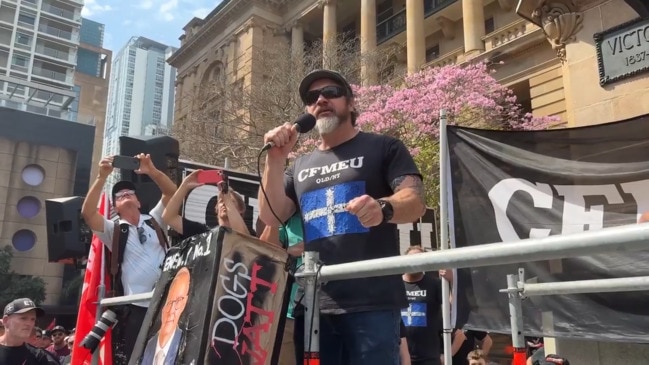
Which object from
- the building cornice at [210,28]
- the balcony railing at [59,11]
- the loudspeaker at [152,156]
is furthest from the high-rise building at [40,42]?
the loudspeaker at [152,156]

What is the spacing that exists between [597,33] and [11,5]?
323 feet

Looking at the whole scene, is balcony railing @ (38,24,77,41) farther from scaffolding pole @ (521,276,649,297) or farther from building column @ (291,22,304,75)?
scaffolding pole @ (521,276,649,297)

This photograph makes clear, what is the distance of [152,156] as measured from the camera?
21.0 feet

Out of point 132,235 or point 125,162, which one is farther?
point 125,162

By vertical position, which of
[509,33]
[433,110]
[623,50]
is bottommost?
[623,50]

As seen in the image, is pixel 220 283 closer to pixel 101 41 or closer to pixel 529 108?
pixel 529 108

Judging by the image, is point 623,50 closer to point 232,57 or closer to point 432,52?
point 432,52

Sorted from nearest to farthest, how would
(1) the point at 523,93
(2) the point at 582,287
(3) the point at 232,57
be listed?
(2) the point at 582,287 < (1) the point at 523,93 < (3) the point at 232,57

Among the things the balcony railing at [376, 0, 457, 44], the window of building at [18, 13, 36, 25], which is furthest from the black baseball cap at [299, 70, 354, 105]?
the window of building at [18, 13, 36, 25]

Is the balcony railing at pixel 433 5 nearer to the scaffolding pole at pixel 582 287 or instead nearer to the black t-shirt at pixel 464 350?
the black t-shirt at pixel 464 350

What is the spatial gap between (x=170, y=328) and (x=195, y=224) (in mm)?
3037

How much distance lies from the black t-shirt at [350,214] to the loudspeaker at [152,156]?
13.4ft

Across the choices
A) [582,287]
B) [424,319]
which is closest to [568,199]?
[424,319]

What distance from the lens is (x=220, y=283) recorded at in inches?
81.4
